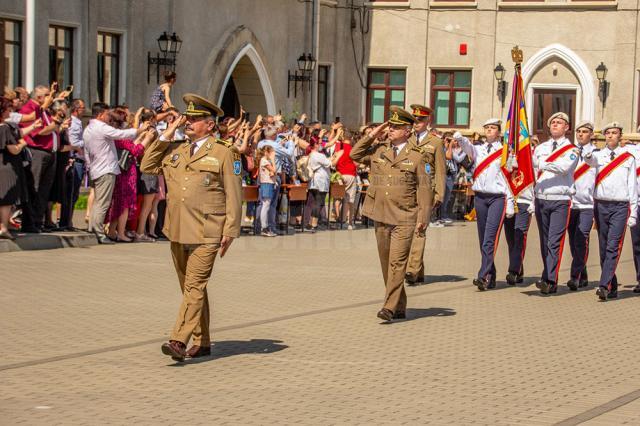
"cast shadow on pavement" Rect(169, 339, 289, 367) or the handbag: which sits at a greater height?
the handbag

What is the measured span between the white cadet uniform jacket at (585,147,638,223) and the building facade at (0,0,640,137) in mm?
17607

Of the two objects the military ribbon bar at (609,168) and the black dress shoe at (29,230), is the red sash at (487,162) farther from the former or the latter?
the black dress shoe at (29,230)

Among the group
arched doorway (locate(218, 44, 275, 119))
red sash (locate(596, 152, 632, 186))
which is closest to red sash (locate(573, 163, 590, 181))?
red sash (locate(596, 152, 632, 186))

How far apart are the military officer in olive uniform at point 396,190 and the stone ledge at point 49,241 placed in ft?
19.1

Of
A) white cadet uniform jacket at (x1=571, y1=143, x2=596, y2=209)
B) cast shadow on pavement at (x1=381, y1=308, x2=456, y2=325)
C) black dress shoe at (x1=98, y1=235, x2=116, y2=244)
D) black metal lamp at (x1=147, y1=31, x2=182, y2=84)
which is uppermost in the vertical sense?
black metal lamp at (x1=147, y1=31, x2=182, y2=84)

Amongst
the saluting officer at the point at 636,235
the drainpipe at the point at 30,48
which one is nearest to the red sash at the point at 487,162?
the saluting officer at the point at 636,235

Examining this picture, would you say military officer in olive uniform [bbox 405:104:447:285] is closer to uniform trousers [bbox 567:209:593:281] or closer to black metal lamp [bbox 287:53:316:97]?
uniform trousers [bbox 567:209:593:281]

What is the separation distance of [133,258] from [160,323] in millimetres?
5399

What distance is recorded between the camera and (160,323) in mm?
11156

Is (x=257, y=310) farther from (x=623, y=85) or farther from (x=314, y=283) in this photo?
(x=623, y=85)

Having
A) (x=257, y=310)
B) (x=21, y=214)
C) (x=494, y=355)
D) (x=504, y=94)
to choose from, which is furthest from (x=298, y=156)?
(x=504, y=94)

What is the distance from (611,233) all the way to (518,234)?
3.53 ft

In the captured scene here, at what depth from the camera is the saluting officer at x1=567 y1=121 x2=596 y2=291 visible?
1467 cm

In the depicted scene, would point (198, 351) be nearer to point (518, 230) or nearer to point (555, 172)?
point (555, 172)
